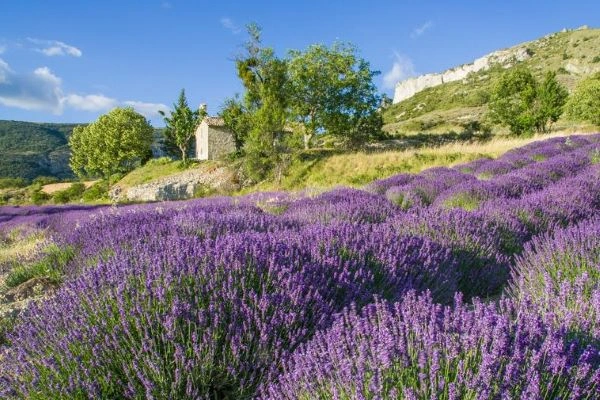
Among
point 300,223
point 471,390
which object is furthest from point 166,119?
point 471,390

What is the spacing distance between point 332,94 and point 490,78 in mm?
75121

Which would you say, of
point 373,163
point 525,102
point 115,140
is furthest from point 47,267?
point 115,140

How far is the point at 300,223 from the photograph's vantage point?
460 cm

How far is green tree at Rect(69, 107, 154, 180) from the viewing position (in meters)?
49.5

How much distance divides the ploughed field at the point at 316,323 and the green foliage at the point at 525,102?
3206 centimetres

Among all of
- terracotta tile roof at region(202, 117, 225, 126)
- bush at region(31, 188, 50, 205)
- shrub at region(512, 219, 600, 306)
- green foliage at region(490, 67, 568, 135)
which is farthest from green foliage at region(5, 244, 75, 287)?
bush at region(31, 188, 50, 205)

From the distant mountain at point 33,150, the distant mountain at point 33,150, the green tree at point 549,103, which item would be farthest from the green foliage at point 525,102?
the distant mountain at point 33,150

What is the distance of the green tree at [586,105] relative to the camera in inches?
1110

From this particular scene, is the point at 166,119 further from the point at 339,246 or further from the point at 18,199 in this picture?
the point at 339,246

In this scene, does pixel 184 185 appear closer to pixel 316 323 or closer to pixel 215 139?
pixel 215 139

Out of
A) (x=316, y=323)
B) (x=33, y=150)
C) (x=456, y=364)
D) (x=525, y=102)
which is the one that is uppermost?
(x=33, y=150)

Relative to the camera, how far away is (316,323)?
2084 mm

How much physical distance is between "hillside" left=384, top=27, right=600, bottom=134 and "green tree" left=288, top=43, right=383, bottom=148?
23.2 meters

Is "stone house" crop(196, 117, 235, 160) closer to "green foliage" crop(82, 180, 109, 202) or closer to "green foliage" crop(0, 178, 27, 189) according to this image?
"green foliage" crop(82, 180, 109, 202)
